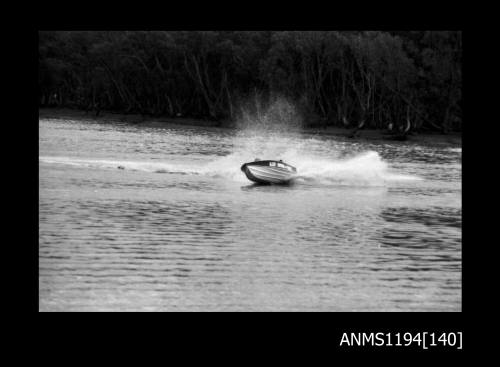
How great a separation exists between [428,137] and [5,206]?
78.2m

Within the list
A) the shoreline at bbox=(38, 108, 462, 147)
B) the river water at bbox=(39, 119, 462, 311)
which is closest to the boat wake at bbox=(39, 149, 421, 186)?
the river water at bbox=(39, 119, 462, 311)

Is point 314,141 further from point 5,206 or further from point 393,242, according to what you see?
point 5,206

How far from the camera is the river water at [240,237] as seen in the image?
65.0 feet

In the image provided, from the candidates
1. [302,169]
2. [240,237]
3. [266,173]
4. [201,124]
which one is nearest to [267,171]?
[266,173]

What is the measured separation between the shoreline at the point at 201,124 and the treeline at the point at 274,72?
1.89 m

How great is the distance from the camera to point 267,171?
138ft

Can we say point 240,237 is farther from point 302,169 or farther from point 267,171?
point 302,169

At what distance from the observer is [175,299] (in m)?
19.2

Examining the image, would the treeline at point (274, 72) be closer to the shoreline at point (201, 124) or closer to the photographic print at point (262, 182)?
the photographic print at point (262, 182)

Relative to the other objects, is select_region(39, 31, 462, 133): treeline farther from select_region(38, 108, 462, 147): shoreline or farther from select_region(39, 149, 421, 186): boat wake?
select_region(39, 149, 421, 186): boat wake

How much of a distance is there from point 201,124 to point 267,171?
6733 cm

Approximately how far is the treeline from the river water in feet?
116

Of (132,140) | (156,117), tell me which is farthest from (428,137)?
(156,117)
